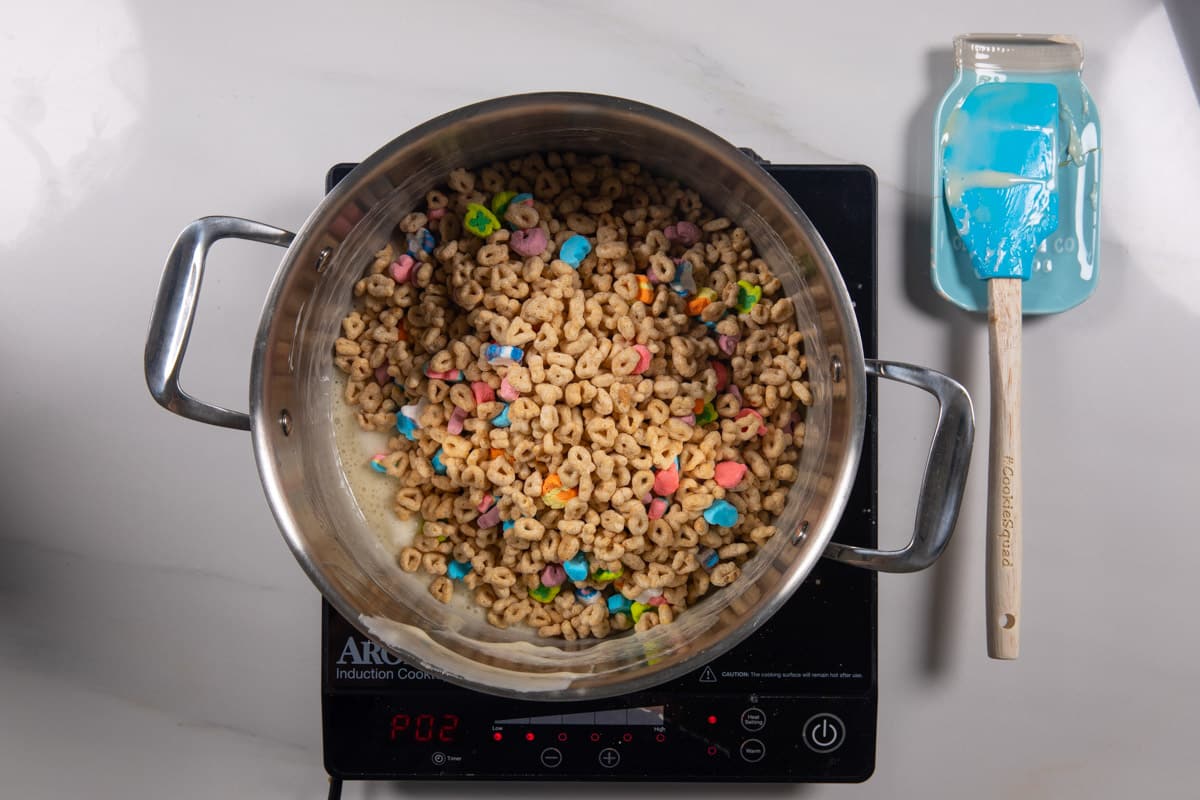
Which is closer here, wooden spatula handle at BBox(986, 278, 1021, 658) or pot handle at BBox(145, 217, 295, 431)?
pot handle at BBox(145, 217, 295, 431)

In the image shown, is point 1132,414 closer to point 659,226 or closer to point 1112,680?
point 1112,680

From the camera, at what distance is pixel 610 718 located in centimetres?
80

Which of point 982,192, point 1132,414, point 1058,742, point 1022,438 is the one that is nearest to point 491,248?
point 982,192

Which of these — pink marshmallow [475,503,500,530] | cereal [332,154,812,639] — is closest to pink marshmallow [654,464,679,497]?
cereal [332,154,812,639]

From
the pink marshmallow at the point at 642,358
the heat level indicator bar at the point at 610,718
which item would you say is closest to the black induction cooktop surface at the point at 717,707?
the heat level indicator bar at the point at 610,718

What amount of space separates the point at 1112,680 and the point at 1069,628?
0.24 ft

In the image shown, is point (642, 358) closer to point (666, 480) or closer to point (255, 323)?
point (666, 480)

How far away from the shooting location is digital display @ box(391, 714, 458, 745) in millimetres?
798

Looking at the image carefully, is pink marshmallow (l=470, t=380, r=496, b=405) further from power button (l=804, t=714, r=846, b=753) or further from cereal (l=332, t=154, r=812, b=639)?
power button (l=804, t=714, r=846, b=753)

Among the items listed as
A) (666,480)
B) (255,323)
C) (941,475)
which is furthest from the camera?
(255,323)

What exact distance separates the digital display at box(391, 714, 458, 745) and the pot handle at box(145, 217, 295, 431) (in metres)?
0.34

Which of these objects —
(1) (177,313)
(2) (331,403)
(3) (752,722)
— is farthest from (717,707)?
(1) (177,313)

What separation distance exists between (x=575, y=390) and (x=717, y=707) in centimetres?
34

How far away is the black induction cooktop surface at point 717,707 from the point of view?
2.60ft
